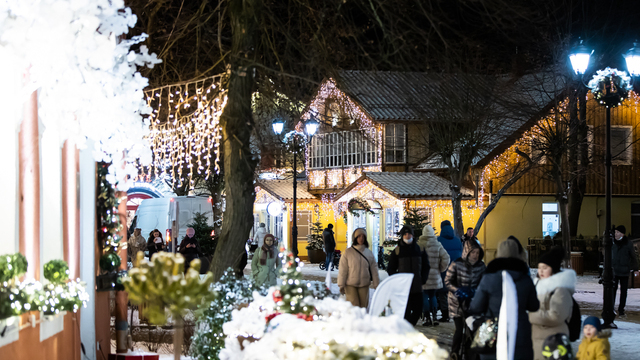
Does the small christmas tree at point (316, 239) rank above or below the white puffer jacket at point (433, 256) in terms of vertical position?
below

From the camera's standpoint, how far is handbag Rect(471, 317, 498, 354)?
6.98m

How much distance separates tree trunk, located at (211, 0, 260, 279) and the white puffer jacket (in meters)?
3.27

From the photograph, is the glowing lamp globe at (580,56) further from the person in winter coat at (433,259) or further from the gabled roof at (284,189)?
the gabled roof at (284,189)

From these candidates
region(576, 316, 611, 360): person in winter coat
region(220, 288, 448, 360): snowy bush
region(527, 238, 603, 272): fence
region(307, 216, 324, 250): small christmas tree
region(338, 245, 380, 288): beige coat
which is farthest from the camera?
region(307, 216, 324, 250): small christmas tree

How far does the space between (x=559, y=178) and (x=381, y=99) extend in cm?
1118

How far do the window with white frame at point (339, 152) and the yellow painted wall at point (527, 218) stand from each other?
6.04 metres

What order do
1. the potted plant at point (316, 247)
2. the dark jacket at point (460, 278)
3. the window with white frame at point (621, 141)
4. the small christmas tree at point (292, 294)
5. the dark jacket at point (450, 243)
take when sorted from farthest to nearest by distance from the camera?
the potted plant at point (316, 247) < the window with white frame at point (621, 141) < the dark jacket at point (450, 243) < the dark jacket at point (460, 278) < the small christmas tree at point (292, 294)

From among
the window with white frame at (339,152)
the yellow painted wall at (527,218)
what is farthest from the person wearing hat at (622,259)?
the window with white frame at (339,152)

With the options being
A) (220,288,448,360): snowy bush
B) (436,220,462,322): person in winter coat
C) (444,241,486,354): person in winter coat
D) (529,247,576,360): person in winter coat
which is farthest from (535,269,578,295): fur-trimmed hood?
(436,220,462,322): person in winter coat

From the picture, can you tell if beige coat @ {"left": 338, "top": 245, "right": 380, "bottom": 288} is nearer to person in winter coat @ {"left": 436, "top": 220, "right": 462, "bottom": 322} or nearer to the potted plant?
person in winter coat @ {"left": 436, "top": 220, "right": 462, "bottom": 322}

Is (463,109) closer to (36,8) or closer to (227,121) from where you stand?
(227,121)

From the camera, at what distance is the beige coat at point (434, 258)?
1348cm

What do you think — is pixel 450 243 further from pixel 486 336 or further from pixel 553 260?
pixel 486 336

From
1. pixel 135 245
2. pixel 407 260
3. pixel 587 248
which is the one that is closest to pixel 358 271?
pixel 407 260
